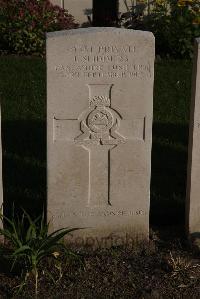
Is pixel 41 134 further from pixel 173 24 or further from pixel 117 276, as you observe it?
pixel 173 24

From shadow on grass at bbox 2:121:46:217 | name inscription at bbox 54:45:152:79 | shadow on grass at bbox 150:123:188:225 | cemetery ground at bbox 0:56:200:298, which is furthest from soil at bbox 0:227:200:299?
name inscription at bbox 54:45:152:79

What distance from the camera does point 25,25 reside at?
11461 mm

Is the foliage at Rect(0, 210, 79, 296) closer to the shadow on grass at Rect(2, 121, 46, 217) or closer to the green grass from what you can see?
the shadow on grass at Rect(2, 121, 46, 217)

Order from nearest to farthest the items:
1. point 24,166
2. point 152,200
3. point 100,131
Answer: point 100,131 < point 152,200 < point 24,166

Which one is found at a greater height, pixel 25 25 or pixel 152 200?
pixel 25 25

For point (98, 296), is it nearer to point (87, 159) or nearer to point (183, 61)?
point (87, 159)

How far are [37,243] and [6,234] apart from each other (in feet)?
0.73

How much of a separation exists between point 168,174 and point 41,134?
5.71 feet

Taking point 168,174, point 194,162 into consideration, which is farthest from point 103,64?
point 168,174

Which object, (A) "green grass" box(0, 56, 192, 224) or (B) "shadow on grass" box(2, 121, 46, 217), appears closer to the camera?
(B) "shadow on grass" box(2, 121, 46, 217)

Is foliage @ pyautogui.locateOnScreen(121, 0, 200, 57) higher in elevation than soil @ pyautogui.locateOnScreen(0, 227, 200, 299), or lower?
higher

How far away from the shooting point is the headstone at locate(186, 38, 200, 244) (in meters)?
5.18

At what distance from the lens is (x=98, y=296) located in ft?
15.9

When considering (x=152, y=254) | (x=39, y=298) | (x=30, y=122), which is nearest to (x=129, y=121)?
(x=152, y=254)
